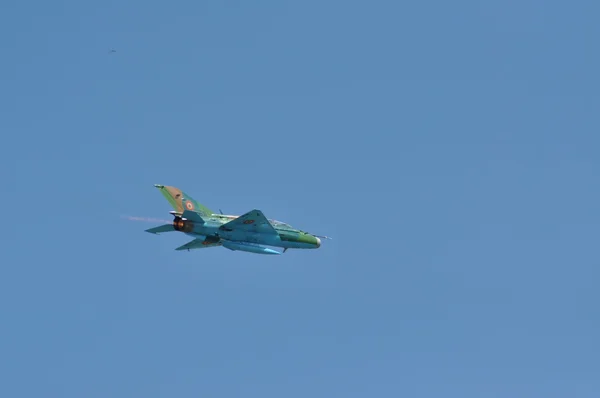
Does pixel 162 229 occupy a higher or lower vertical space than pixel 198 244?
lower

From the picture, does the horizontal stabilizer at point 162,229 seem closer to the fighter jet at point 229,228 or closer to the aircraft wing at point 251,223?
the fighter jet at point 229,228

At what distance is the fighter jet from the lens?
359 ft

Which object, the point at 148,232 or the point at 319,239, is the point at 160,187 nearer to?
the point at 148,232

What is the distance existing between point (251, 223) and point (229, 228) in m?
1.76

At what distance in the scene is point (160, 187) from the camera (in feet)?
365

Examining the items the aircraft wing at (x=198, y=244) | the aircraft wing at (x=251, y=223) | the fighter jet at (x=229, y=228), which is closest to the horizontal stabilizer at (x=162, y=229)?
the fighter jet at (x=229, y=228)

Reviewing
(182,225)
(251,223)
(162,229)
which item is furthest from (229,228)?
(162,229)

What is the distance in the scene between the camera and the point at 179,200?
111062mm

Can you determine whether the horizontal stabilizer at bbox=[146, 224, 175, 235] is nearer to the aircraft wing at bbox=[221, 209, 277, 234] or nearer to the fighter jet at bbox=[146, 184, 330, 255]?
the fighter jet at bbox=[146, 184, 330, 255]

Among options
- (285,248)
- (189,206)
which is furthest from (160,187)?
(285,248)

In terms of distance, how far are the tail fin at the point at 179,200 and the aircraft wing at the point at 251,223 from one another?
2965mm

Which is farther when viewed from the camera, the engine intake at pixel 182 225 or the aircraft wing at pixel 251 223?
the engine intake at pixel 182 225

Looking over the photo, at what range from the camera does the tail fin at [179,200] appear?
4368 inches

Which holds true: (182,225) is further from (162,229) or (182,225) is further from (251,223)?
(251,223)
